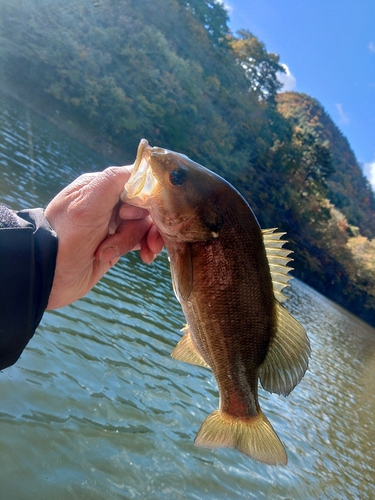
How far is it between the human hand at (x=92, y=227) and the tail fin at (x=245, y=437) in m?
1.40

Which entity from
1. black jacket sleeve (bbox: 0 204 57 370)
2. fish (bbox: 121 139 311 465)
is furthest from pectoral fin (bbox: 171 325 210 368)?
black jacket sleeve (bbox: 0 204 57 370)

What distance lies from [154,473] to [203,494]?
0.83 m

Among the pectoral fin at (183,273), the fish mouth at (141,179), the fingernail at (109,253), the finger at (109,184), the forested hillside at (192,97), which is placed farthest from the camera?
the forested hillside at (192,97)

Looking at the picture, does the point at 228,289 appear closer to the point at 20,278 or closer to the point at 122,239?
the point at 122,239

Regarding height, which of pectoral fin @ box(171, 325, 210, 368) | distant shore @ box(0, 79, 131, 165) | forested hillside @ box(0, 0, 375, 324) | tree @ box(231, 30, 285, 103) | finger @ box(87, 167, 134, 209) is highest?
tree @ box(231, 30, 285, 103)

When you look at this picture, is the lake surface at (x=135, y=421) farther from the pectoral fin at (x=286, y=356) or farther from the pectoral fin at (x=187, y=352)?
A: the pectoral fin at (x=286, y=356)

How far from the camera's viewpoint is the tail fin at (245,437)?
8.34ft

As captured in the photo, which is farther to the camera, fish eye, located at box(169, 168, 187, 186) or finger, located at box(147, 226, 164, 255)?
finger, located at box(147, 226, 164, 255)

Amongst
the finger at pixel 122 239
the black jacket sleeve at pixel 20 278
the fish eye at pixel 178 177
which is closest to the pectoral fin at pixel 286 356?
the fish eye at pixel 178 177

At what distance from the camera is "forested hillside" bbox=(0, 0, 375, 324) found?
42.8 m

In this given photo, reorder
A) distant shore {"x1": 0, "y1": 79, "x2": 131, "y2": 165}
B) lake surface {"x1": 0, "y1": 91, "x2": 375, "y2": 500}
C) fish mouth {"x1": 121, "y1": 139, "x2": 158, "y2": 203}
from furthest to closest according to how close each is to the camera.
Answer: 1. distant shore {"x1": 0, "y1": 79, "x2": 131, "y2": 165}
2. lake surface {"x1": 0, "y1": 91, "x2": 375, "y2": 500}
3. fish mouth {"x1": 121, "y1": 139, "x2": 158, "y2": 203}

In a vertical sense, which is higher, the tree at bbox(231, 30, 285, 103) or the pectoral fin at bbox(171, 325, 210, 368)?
the tree at bbox(231, 30, 285, 103)

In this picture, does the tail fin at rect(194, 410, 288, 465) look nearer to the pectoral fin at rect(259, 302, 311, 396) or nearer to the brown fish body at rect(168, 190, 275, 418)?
the brown fish body at rect(168, 190, 275, 418)

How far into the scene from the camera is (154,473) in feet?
18.7
